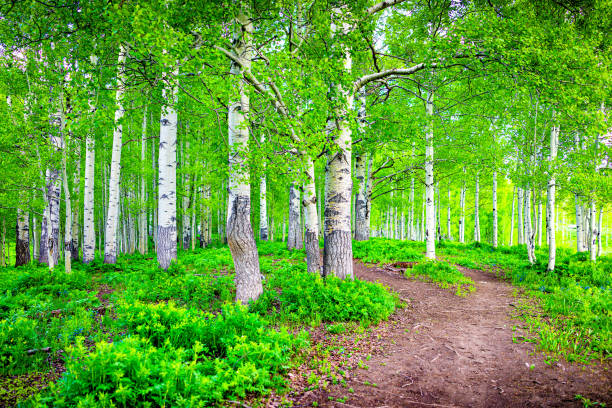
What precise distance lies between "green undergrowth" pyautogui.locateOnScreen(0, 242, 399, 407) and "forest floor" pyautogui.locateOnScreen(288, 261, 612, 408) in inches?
26.0

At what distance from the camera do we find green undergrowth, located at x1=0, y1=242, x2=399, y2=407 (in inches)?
107

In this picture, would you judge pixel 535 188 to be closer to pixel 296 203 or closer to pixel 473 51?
pixel 473 51

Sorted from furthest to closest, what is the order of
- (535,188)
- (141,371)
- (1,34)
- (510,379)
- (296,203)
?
(296,203)
(535,188)
(1,34)
(510,379)
(141,371)

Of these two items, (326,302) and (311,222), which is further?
(311,222)

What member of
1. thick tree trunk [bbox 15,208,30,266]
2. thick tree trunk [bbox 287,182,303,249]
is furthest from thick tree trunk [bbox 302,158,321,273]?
thick tree trunk [bbox 15,208,30,266]

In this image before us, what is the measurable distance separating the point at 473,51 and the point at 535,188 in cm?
820

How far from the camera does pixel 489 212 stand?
118 feet

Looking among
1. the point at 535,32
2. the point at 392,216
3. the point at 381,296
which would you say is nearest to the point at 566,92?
the point at 535,32

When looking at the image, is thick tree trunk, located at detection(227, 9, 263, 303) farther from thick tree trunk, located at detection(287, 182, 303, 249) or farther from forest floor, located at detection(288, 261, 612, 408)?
thick tree trunk, located at detection(287, 182, 303, 249)

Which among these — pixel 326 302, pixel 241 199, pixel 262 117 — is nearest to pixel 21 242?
pixel 241 199

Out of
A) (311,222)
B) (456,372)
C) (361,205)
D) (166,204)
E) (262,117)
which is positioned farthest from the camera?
(361,205)

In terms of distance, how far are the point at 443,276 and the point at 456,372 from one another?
629 cm

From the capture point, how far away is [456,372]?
409 centimetres

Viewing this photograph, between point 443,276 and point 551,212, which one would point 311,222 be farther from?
point 551,212
